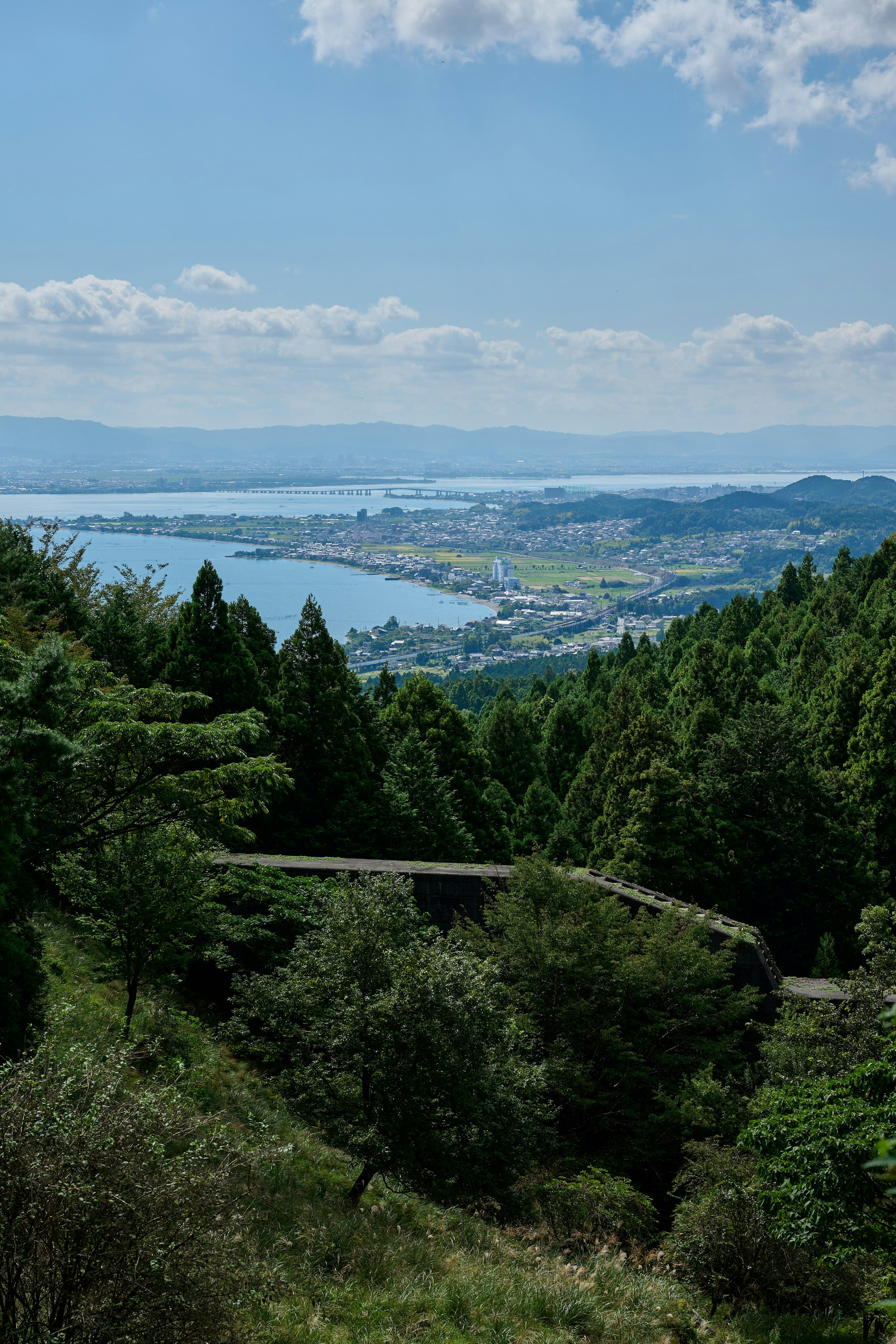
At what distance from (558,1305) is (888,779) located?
61.5 ft

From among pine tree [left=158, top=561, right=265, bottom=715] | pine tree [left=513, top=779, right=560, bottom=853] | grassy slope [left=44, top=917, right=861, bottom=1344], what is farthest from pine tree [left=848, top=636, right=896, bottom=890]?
pine tree [left=158, top=561, right=265, bottom=715]

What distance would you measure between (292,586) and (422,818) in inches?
3710

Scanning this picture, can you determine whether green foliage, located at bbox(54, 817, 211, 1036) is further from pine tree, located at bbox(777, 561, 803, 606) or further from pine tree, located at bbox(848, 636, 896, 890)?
pine tree, located at bbox(777, 561, 803, 606)

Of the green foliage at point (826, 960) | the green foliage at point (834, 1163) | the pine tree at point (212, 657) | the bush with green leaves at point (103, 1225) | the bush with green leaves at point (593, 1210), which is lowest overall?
the green foliage at point (826, 960)

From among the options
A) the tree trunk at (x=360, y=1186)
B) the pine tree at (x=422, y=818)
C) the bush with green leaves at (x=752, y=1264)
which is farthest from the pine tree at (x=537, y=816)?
the tree trunk at (x=360, y=1186)

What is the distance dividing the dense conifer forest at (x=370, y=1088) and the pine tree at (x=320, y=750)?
331 centimetres

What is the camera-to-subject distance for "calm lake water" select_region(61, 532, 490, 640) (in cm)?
9606

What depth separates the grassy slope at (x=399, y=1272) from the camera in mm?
6570

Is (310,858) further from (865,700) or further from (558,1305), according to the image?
(865,700)

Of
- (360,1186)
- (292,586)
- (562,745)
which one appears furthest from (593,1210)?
(292,586)

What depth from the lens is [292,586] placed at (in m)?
112

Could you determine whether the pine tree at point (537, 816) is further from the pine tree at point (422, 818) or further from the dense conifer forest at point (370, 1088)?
the dense conifer forest at point (370, 1088)

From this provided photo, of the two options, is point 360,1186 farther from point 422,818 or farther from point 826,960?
point 826,960

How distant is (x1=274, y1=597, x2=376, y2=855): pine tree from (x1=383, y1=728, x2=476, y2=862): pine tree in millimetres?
601
